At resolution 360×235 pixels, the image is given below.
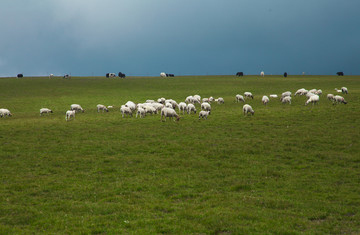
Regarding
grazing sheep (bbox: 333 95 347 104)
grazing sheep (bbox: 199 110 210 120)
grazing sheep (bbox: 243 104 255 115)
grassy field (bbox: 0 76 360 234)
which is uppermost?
grazing sheep (bbox: 333 95 347 104)

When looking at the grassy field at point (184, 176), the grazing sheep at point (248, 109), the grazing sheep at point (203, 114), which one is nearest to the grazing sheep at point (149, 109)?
the grassy field at point (184, 176)

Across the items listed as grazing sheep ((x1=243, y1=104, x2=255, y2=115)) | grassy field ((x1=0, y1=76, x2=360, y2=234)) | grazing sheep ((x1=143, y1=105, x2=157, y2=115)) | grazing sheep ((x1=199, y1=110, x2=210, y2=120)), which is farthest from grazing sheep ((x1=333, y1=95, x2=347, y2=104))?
grazing sheep ((x1=143, y1=105, x2=157, y2=115))

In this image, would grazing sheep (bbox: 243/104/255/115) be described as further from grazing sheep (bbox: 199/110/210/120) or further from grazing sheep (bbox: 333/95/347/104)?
grazing sheep (bbox: 333/95/347/104)

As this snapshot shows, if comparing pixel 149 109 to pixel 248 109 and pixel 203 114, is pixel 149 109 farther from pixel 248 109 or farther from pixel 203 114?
pixel 248 109

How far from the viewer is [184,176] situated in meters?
13.9

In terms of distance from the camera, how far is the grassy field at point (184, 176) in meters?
9.31

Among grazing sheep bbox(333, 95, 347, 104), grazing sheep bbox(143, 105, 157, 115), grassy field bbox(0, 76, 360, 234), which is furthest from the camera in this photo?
grazing sheep bbox(333, 95, 347, 104)

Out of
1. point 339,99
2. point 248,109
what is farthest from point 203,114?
point 339,99

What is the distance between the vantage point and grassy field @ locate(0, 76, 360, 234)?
9.31 metres

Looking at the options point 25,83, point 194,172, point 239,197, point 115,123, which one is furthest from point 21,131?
point 25,83

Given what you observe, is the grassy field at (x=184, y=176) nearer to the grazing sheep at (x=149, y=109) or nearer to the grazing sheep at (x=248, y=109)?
the grazing sheep at (x=248, y=109)

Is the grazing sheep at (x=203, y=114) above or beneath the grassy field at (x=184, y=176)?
above

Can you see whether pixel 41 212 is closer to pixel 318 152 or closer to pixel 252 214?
pixel 252 214

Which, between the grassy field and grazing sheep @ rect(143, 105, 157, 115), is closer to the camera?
the grassy field
